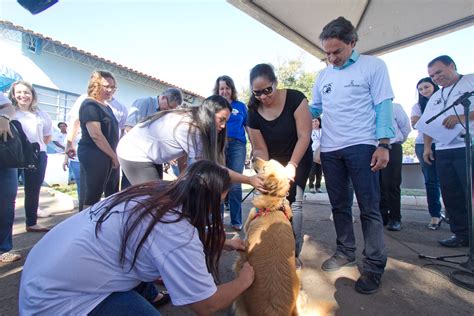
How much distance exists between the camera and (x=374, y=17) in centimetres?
436

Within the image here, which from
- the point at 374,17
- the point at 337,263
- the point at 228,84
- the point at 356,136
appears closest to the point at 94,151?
the point at 228,84

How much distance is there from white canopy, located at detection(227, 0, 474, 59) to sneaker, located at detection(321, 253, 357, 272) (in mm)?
3526

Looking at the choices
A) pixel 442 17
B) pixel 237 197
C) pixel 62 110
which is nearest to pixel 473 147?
pixel 442 17

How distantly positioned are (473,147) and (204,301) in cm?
285

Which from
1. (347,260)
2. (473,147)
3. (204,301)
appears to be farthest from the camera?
(347,260)

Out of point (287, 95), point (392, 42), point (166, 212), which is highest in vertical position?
point (392, 42)

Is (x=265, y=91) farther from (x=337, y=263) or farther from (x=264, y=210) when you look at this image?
(x=337, y=263)

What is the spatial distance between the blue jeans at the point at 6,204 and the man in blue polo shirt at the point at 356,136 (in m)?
3.35

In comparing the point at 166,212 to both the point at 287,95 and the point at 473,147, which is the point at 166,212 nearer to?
the point at 287,95

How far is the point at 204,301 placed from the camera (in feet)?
3.85

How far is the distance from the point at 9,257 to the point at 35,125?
1.81 metres

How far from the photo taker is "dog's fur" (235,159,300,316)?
149 centimetres

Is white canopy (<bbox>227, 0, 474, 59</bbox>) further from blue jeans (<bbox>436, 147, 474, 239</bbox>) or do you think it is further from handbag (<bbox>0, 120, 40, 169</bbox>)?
handbag (<bbox>0, 120, 40, 169</bbox>)

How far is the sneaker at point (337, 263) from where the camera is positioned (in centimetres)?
263
